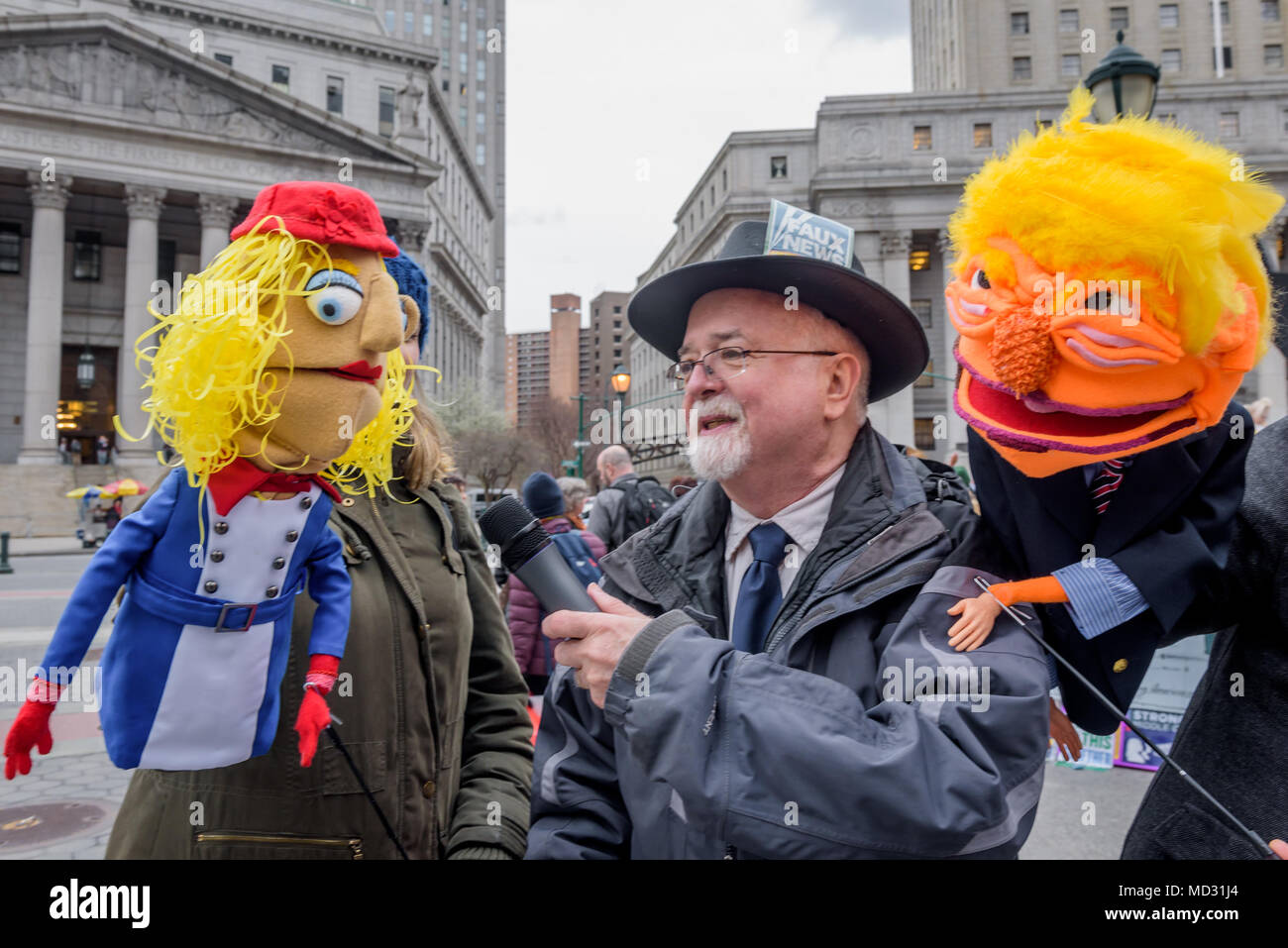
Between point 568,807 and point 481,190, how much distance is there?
86312 millimetres

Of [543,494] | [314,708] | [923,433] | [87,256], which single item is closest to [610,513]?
[543,494]

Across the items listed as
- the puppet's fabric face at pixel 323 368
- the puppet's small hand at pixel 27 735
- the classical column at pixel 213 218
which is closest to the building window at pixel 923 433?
the classical column at pixel 213 218

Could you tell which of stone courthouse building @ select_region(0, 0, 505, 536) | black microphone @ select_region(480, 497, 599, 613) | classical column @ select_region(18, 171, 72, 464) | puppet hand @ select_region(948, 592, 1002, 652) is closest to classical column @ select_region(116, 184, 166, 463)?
stone courthouse building @ select_region(0, 0, 505, 536)

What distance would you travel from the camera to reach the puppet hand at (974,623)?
4.92 feet

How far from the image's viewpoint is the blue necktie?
6.64 feet

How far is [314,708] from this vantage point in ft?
5.45

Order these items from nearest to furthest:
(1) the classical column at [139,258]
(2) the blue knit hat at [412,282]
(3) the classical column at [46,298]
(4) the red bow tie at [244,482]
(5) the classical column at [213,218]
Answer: (4) the red bow tie at [244,482] → (2) the blue knit hat at [412,282] → (3) the classical column at [46,298] → (1) the classical column at [139,258] → (5) the classical column at [213,218]

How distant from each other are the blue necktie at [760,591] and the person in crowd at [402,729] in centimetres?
92

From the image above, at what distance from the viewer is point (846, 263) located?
2182mm

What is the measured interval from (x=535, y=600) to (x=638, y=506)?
1.37 m

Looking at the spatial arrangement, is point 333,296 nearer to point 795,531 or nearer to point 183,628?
point 183,628

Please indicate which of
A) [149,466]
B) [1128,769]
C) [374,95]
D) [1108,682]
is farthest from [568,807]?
[374,95]

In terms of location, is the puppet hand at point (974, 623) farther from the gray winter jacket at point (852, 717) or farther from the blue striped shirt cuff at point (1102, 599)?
the blue striped shirt cuff at point (1102, 599)
